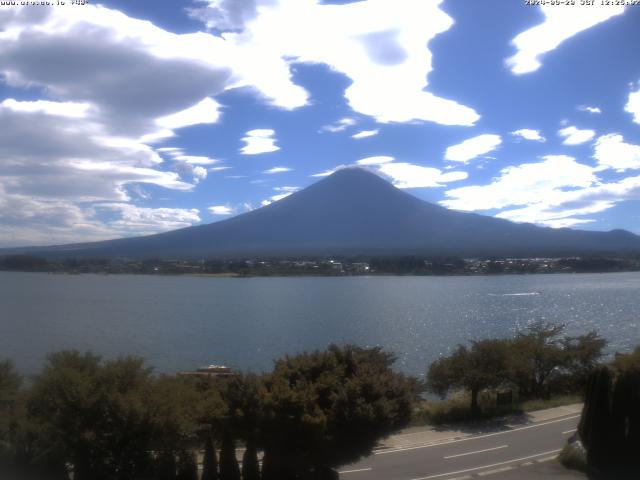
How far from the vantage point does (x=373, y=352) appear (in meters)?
11.6

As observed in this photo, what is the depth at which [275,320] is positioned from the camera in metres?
42.5

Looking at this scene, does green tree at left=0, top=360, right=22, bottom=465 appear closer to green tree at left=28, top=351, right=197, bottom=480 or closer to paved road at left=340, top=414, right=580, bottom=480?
green tree at left=28, top=351, right=197, bottom=480

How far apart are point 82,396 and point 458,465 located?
6.87 metres

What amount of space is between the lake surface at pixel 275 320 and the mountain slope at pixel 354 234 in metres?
74.1

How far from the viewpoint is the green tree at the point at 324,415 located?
29.1 feet

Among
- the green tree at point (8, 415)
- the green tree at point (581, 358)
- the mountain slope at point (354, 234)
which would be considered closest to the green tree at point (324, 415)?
the green tree at point (8, 415)

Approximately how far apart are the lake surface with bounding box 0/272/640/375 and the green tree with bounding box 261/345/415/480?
52.0ft

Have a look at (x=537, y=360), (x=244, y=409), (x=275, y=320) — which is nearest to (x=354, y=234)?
(x=275, y=320)

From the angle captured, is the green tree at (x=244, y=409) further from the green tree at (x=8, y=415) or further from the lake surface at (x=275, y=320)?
the lake surface at (x=275, y=320)

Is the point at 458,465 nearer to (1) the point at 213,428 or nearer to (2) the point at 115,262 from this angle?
(1) the point at 213,428

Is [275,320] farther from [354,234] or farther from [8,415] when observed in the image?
[354,234]

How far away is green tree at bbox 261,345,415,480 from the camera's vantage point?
8867 millimetres

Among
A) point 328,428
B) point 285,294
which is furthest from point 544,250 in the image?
point 328,428

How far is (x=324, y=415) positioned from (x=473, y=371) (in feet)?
31.1
